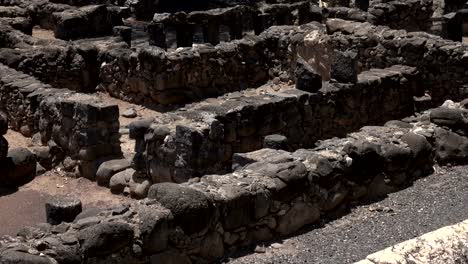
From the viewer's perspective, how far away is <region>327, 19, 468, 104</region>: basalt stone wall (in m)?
14.7

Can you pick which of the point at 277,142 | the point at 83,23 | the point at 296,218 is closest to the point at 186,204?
the point at 296,218

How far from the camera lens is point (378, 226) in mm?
8984

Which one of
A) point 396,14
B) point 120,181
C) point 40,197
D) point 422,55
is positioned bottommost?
point 40,197

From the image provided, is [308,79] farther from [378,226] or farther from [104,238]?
[104,238]

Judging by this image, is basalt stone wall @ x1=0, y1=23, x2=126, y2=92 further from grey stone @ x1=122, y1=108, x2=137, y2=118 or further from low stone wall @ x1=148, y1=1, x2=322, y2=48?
low stone wall @ x1=148, y1=1, x2=322, y2=48

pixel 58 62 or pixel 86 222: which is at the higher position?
pixel 86 222

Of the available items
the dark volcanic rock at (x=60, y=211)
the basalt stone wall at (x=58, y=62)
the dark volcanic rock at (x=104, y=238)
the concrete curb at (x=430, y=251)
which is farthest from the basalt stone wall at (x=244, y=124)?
the concrete curb at (x=430, y=251)

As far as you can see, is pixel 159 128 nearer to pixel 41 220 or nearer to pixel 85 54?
pixel 41 220

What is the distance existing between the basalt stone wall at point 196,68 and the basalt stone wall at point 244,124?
14.7 ft

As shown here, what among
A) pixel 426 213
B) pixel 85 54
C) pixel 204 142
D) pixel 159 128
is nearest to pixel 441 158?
pixel 426 213

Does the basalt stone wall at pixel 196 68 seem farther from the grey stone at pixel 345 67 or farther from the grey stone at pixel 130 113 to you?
the grey stone at pixel 345 67

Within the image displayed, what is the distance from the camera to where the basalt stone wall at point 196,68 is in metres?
17.1

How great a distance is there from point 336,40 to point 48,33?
11301 millimetres

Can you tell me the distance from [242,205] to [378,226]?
6.28 ft
